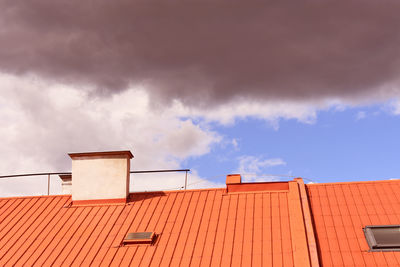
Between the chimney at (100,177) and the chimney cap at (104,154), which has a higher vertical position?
the chimney cap at (104,154)

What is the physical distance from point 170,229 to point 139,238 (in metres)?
1.46

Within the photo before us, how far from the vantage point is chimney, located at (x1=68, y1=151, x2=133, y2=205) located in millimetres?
24922

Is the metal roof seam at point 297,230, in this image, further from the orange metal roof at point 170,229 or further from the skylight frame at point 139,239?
the skylight frame at point 139,239

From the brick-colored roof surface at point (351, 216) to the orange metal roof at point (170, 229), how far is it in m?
0.55

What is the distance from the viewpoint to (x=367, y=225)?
20500 millimetres

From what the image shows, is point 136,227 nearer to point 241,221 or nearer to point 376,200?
point 241,221

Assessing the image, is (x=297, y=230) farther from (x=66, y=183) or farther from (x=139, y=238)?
(x=66, y=183)

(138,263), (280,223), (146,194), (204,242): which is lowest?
(138,263)

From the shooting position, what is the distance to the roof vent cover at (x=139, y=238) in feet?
68.1

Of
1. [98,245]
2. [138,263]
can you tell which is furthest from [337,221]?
[98,245]

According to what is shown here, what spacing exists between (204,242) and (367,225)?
6643mm

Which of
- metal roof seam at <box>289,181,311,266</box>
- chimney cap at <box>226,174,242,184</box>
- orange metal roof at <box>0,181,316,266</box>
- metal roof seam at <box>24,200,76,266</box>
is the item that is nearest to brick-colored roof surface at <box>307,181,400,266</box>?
orange metal roof at <box>0,181,316,266</box>

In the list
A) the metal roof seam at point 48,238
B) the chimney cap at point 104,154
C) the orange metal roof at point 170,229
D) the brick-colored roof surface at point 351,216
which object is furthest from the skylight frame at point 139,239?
the brick-colored roof surface at point 351,216

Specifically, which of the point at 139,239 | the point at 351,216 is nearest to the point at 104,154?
the point at 139,239
